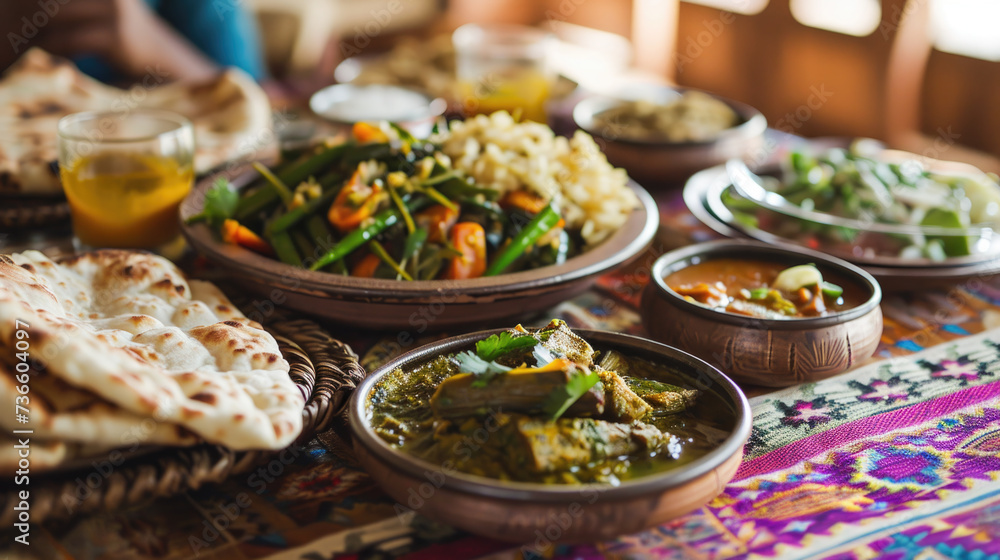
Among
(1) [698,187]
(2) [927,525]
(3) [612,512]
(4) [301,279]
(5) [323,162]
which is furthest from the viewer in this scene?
(1) [698,187]

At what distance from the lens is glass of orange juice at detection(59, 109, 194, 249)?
7.35ft

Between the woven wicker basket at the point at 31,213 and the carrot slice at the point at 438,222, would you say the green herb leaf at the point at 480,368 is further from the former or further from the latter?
the woven wicker basket at the point at 31,213

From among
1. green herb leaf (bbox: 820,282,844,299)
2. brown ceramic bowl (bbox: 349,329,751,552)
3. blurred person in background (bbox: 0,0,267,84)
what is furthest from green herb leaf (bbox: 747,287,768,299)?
blurred person in background (bbox: 0,0,267,84)

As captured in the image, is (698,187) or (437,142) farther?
(698,187)

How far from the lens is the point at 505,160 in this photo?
226 centimetres

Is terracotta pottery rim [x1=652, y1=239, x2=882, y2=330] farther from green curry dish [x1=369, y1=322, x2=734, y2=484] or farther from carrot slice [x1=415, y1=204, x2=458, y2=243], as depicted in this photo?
carrot slice [x1=415, y1=204, x2=458, y2=243]

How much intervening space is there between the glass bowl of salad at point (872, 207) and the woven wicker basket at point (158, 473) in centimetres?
143

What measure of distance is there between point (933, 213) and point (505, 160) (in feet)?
4.45

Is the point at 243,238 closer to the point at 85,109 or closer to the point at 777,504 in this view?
the point at 777,504

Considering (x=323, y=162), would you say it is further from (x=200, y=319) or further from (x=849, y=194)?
(x=849, y=194)

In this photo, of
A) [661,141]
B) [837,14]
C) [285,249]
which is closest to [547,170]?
[285,249]

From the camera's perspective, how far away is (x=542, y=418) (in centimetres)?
133

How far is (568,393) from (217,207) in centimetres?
127

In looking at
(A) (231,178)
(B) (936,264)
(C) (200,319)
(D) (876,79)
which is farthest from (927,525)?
(D) (876,79)
